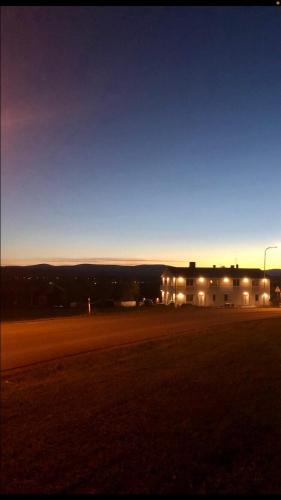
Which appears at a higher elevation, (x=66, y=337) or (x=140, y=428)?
(x=66, y=337)

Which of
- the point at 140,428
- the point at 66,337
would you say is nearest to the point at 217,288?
the point at 66,337

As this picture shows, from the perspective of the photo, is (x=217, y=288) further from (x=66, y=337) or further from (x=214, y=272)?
(x=66, y=337)

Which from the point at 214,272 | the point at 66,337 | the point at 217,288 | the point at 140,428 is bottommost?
the point at 140,428

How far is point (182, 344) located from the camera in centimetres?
1736

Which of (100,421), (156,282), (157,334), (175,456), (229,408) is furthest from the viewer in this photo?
(156,282)

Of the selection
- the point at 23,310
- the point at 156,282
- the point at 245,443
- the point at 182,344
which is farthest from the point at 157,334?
the point at 156,282

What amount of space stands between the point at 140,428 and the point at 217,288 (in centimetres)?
7957

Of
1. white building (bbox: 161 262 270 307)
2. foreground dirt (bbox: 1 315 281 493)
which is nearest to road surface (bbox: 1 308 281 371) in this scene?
foreground dirt (bbox: 1 315 281 493)

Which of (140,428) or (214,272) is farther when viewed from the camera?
(214,272)

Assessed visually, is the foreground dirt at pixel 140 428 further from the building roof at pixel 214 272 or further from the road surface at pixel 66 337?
the building roof at pixel 214 272

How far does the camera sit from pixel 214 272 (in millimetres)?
86875

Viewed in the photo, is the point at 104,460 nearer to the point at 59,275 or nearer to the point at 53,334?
the point at 59,275

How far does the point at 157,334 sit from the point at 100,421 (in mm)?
13724

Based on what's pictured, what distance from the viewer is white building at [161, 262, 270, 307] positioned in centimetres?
8500
